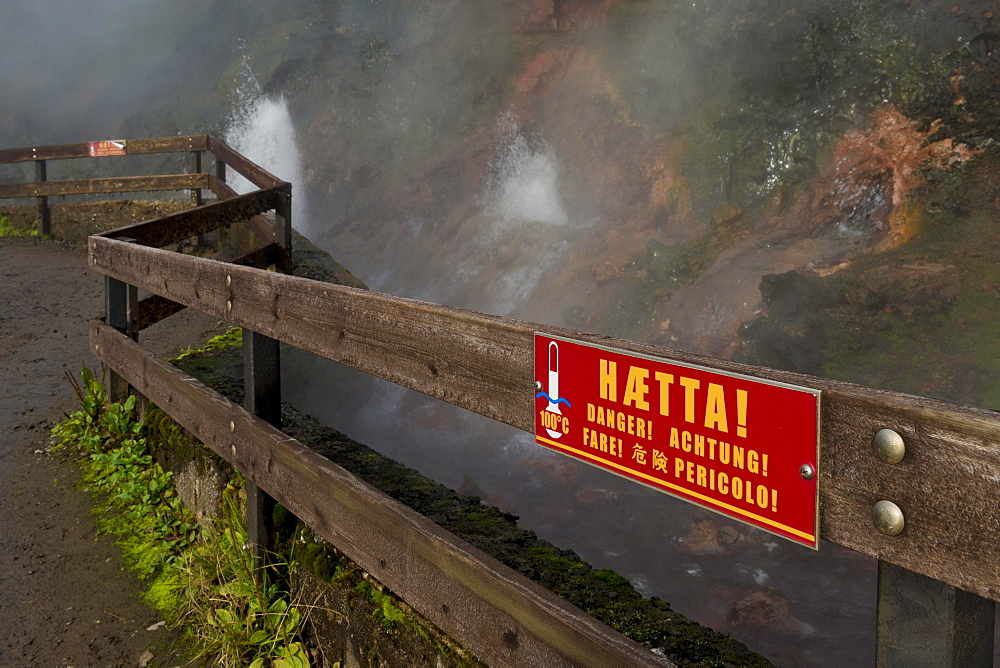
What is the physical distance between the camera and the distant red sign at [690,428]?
1192 millimetres

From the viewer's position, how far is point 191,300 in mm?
3393

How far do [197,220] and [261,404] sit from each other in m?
2.97

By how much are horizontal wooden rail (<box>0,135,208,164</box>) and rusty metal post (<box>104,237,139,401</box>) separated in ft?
17.4

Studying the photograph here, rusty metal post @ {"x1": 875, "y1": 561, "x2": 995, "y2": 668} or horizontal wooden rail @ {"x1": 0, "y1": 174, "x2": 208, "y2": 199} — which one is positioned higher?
horizontal wooden rail @ {"x1": 0, "y1": 174, "x2": 208, "y2": 199}

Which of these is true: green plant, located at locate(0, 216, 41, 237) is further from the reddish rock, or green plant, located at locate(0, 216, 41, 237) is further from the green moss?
the reddish rock

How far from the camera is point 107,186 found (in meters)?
10.5

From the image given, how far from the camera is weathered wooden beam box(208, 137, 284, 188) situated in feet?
23.0

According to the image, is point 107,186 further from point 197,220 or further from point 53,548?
point 53,548

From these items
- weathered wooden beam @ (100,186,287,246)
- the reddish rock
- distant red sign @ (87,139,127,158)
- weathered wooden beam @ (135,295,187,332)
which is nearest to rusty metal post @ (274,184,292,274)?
weathered wooden beam @ (100,186,287,246)

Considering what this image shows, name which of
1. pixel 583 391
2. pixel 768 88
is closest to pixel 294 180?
pixel 768 88

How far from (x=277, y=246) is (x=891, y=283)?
32.9 ft

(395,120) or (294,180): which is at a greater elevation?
(395,120)

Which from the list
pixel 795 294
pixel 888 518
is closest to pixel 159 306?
pixel 888 518

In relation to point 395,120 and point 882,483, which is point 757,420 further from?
point 395,120
